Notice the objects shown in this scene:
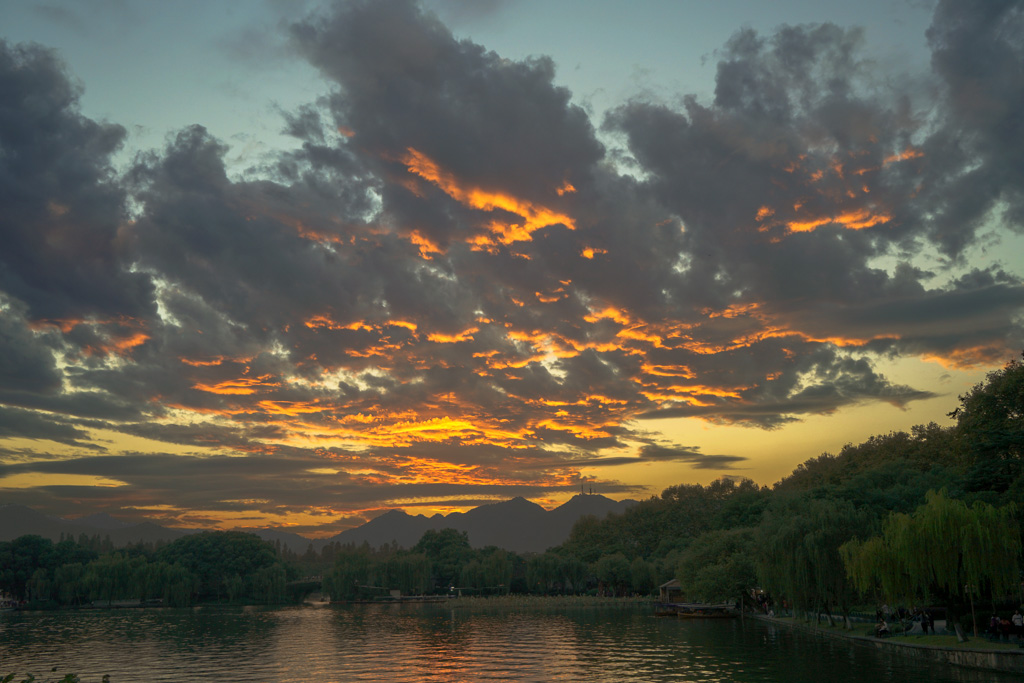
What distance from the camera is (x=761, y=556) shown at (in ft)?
169

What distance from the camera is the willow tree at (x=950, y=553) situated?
32.4m

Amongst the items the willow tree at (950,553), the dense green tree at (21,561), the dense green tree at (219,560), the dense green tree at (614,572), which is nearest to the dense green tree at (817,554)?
the willow tree at (950,553)

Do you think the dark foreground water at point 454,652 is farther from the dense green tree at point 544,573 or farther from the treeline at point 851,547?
the dense green tree at point 544,573

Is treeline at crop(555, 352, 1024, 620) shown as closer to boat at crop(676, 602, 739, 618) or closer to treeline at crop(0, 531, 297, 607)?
boat at crop(676, 602, 739, 618)

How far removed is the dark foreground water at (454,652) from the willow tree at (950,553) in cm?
349

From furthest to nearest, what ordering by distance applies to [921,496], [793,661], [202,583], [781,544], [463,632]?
[202,583] < [463,632] < [921,496] < [781,544] < [793,661]

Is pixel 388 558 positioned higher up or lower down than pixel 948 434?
lower down

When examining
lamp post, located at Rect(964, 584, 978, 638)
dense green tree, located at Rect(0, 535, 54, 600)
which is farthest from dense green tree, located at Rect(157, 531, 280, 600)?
lamp post, located at Rect(964, 584, 978, 638)

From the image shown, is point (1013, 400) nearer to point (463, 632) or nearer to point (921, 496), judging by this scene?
point (921, 496)

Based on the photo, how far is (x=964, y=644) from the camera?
33.1m

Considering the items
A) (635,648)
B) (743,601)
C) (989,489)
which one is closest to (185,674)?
(635,648)

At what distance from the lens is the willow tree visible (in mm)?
32406

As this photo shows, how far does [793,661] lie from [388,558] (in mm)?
88919

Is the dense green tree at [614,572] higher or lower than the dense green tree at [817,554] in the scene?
lower
